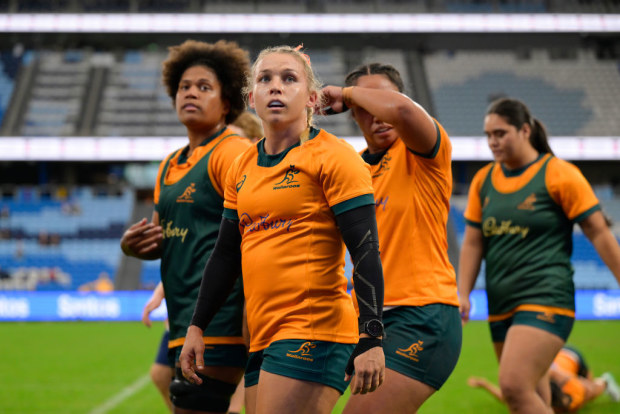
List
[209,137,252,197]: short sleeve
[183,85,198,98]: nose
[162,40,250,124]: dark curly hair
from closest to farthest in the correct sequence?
[209,137,252,197]: short sleeve
[183,85,198,98]: nose
[162,40,250,124]: dark curly hair

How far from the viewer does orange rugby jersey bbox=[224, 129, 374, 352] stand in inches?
96.4

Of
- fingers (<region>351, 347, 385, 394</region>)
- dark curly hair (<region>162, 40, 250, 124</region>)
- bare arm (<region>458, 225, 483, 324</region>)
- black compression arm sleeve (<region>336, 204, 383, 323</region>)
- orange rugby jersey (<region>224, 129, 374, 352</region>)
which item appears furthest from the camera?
bare arm (<region>458, 225, 483, 324</region>)

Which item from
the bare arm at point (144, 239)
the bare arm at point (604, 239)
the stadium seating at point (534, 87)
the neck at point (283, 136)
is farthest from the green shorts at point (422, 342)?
the stadium seating at point (534, 87)

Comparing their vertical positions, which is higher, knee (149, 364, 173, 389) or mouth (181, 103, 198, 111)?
mouth (181, 103, 198, 111)

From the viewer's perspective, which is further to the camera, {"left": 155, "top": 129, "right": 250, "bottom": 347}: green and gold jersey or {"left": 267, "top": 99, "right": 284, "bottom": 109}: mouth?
{"left": 155, "top": 129, "right": 250, "bottom": 347}: green and gold jersey

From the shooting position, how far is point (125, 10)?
28.5m

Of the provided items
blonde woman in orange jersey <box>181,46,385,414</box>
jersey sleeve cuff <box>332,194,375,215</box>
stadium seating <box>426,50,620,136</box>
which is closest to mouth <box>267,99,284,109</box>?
blonde woman in orange jersey <box>181,46,385,414</box>

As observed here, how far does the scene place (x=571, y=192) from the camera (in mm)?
4113

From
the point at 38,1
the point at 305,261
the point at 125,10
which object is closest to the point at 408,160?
the point at 305,261

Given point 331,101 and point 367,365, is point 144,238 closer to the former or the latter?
point 331,101

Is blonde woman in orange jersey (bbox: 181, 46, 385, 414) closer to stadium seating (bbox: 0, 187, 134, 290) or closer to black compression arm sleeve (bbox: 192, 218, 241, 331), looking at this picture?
black compression arm sleeve (bbox: 192, 218, 241, 331)

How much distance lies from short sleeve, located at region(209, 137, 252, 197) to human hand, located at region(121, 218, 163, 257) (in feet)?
1.32

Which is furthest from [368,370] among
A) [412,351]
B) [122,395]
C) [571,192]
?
[122,395]

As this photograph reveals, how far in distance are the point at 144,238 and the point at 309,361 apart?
1.38 metres
